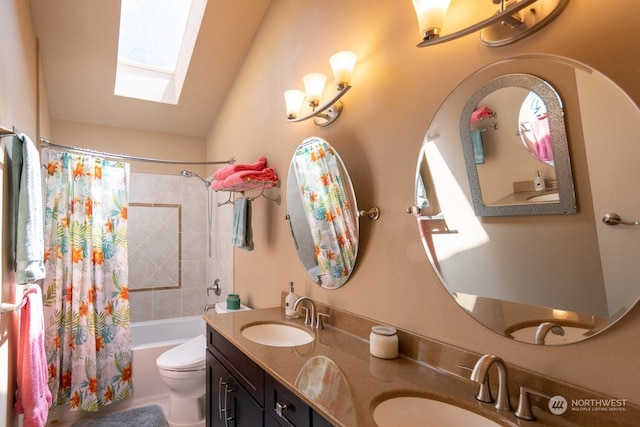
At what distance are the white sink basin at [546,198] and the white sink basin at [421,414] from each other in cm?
60

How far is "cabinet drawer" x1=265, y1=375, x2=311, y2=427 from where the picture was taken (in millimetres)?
1114

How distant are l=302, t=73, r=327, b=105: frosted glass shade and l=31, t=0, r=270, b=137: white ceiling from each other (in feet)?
3.87

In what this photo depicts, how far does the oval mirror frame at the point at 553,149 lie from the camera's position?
0.90 meters

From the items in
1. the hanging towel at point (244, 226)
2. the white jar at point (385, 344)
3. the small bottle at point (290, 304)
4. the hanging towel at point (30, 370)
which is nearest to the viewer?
the white jar at point (385, 344)

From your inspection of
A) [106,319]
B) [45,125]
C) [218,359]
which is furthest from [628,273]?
[45,125]

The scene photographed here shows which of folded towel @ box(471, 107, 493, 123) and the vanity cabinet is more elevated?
folded towel @ box(471, 107, 493, 123)

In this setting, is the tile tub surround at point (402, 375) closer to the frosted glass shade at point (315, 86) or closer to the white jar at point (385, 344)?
the white jar at point (385, 344)

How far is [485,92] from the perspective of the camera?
3.54ft

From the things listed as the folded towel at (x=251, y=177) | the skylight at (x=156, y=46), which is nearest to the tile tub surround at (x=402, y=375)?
the folded towel at (x=251, y=177)

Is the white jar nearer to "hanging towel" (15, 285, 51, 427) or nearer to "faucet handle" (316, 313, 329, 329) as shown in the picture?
"faucet handle" (316, 313, 329, 329)

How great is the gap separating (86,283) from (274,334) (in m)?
1.67

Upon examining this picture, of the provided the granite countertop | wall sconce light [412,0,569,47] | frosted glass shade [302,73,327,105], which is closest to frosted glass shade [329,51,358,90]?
frosted glass shade [302,73,327,105]

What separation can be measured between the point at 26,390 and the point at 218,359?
0.84 m

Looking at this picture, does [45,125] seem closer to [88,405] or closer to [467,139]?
[88,405]
